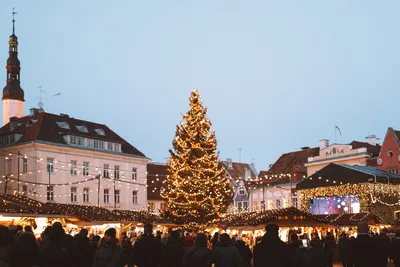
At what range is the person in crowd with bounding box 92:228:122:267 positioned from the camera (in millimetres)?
9388

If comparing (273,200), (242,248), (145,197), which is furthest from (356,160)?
(242,248)

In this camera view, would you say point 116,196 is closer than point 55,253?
No

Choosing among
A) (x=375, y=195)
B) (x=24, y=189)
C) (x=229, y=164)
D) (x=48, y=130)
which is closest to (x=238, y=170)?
(x=229, y=164)

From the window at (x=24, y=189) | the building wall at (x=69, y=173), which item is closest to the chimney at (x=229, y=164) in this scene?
the building wall at (x=69, y=173)

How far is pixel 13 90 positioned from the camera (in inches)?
2653

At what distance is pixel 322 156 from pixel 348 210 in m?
17.1

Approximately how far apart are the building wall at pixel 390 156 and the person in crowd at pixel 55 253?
46.9m

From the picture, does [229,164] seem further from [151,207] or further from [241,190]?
[151,207]

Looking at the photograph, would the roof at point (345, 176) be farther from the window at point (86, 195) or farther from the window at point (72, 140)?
the window at point (72, 140)

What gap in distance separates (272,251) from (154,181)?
56830 millimetres

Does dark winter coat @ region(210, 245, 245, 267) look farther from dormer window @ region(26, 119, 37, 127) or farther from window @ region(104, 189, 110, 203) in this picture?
window @ region(104, 189, 110, 203)

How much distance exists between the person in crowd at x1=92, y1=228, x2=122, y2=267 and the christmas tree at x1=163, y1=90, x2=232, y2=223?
25724 mm

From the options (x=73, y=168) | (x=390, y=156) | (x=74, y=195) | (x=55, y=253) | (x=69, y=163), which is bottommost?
(x=55, y=253)

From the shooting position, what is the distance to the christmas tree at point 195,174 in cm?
3547
